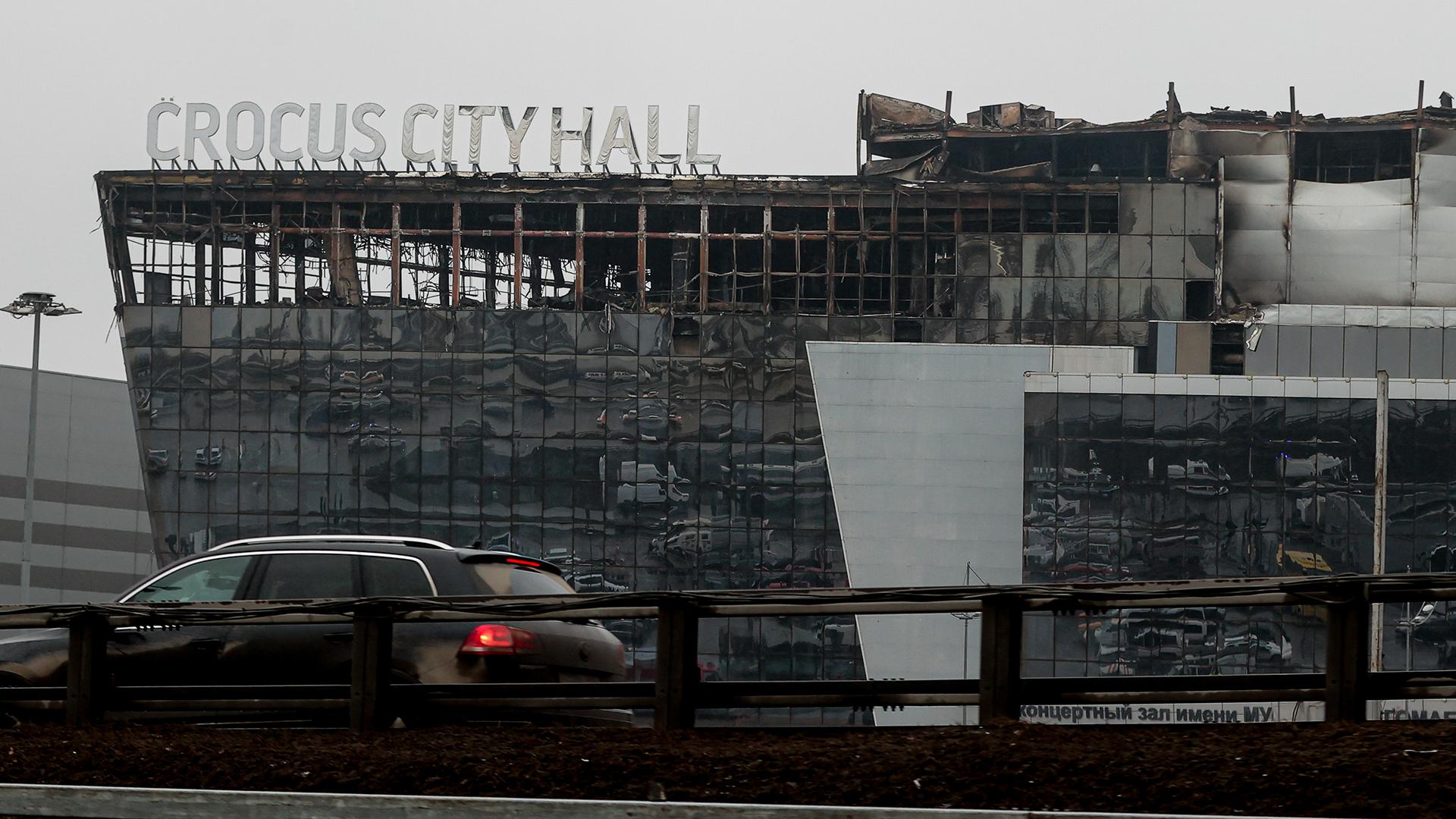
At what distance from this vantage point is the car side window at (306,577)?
43.0 ft

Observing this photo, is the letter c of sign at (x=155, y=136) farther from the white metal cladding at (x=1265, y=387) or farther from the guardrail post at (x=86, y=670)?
the guardrail post at (x=86, y=670)

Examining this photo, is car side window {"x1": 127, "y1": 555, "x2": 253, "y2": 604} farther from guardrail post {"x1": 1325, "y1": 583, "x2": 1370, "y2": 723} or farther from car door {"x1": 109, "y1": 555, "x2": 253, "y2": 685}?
guardrail post {"x1": 1325, "y1": 583, "x2": 1370, "y2": 723}

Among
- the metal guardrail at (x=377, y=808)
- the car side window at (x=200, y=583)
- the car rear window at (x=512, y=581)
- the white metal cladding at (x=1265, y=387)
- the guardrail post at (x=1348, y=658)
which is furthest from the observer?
the white metal cladding at (x=1265, y=387)

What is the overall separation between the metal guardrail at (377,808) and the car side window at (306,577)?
456 centimetres

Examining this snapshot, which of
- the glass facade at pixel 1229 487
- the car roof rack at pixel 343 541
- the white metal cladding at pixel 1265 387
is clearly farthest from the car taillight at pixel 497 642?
the white metal cladding at pixel 1265 387

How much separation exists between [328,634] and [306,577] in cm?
109

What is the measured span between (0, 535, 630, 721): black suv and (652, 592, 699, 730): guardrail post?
1759 mm

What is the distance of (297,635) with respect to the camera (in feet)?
40.6

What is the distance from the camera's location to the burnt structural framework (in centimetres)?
7569

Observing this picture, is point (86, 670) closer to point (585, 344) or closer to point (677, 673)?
point (677, 673)

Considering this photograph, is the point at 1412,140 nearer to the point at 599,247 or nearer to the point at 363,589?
the point at 599,247

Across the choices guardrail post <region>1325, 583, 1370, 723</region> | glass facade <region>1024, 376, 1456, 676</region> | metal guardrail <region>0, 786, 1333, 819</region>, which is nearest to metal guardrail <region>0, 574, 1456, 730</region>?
guardrail post <region>1325, 583, 1370, 723</region>

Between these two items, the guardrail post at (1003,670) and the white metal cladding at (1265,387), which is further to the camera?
the white metal cladding at (1265,387)

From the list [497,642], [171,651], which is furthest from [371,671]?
[171,651]
